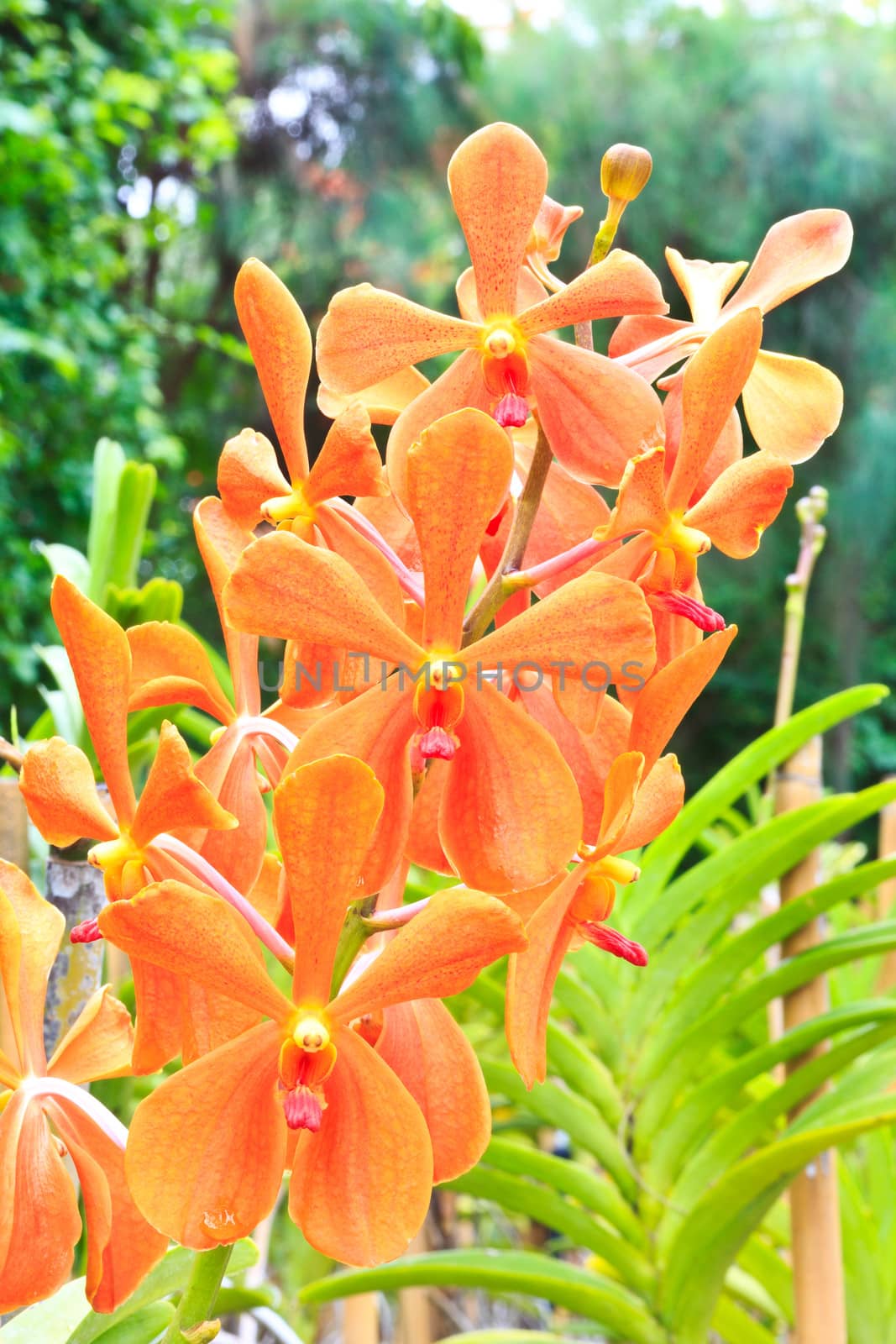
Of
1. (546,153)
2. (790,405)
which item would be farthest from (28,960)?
(546,153)

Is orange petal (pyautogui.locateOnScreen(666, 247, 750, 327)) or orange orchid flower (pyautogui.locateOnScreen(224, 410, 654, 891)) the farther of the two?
orange petal (pyautogui.locateOnScreen(666, 247, 750, 327))

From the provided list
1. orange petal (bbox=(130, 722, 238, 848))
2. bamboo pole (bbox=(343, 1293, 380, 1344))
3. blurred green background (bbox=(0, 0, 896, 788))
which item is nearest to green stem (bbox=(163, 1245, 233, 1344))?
orange petal (bbox=(130, 722, 238, 848))

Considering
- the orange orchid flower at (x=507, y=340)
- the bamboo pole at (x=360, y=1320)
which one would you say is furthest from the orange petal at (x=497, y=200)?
the bamboo pole at (x=360, y=1320)

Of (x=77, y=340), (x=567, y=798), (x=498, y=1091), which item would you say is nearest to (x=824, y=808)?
(x=498, y=1091)

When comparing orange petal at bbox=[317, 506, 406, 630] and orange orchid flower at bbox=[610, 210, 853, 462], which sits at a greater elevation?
orange orchid flower at bbox=[610, 210, 853, 462]

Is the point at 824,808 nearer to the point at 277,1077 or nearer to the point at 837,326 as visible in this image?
the point at 277,1077

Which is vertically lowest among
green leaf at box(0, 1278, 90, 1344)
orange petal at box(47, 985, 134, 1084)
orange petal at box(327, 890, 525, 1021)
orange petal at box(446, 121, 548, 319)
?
green leaf at box(0, 1278, 90, 1344)

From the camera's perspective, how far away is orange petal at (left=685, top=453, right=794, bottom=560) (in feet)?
1.24

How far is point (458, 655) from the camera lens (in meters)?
0.36

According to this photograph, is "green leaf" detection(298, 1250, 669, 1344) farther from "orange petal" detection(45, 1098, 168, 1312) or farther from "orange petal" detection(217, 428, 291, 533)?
"orange petal" detection(217, 428, 291, 533)

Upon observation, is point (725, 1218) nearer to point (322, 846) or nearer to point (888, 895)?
point (322, 846)

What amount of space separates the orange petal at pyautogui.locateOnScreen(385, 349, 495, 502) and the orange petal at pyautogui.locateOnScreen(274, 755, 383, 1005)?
0.44 feet

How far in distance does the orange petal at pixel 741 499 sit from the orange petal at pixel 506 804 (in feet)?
0.31

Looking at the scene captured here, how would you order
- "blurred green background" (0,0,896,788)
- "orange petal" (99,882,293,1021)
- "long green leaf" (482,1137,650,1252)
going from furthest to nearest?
"blurred green background" (0,0,896,788) < "long green leaf" (482,1137,650,1252) < "orange petal" (99,882,293,1021)
